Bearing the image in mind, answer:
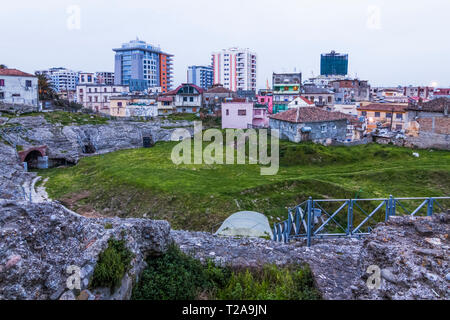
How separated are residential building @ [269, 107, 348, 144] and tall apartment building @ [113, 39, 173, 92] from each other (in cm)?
6861

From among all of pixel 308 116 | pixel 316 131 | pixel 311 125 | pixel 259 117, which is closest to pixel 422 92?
pixel 259 117

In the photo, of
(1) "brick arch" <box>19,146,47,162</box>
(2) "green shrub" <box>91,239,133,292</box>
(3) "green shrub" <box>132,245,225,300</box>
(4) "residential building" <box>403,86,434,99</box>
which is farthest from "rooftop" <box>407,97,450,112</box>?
(2) "green shrub" <box>91,239,133,292</box>

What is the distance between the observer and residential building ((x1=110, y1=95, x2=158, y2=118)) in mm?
53625

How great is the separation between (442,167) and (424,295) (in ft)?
83.8

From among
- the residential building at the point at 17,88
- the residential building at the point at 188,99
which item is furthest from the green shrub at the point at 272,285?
the residential building at the point at 188,99

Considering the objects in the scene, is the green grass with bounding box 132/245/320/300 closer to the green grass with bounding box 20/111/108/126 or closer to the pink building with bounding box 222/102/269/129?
the green grass with bounding box 20/111/108/126

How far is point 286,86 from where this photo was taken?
6500 cm

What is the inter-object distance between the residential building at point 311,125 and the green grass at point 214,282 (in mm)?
30728

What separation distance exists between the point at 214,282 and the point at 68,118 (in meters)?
40.6

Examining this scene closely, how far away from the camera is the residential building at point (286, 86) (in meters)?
63.2

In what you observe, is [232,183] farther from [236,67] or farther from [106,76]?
[106,76]

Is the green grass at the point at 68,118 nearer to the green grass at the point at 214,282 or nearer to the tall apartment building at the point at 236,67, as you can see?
the green grass at the point at 214,282

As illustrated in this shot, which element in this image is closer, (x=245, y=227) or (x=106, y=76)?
(x=245, y=227)
